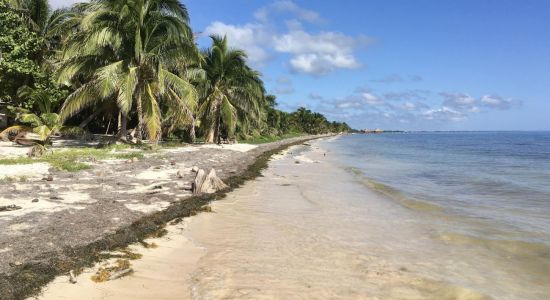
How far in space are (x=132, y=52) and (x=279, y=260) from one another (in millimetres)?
19175

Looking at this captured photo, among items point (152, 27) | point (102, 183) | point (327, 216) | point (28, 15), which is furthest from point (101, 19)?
point (327, 216)

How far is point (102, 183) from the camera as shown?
11445mm

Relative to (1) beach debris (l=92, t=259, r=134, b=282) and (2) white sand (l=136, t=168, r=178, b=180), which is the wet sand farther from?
(2) white sand (l=136, t=168, r=178, b=180)

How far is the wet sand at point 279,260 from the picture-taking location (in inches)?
203

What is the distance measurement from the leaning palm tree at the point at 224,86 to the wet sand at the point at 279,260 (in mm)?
22630

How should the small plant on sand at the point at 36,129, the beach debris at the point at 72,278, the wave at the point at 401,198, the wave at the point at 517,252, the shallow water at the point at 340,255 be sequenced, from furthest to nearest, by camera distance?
1. the small plant on sand at the point at 36,129
2. the wave at the point at 401,198
3. the wave at the point at 517,252
4. the shallow water at the point at 340,255
5. the beach debris at the point at 72,278

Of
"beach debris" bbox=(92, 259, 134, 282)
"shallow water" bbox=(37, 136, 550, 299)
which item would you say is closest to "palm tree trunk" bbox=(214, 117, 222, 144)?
"shallow water" bbox=(37, 136, 550, 299)

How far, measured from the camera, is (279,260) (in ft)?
21.2

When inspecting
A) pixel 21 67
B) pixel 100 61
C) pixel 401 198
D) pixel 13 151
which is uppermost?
pixel 100 61

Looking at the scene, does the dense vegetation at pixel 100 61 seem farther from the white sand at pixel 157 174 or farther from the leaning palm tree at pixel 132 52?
the white sand at pixel 157 174

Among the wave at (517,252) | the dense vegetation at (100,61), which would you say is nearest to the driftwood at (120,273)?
the wave at (517,252)

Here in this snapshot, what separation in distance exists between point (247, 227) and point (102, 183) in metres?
5.10

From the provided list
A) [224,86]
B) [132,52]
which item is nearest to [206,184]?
[132,52]

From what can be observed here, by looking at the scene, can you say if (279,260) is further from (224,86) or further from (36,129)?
(224,86)
